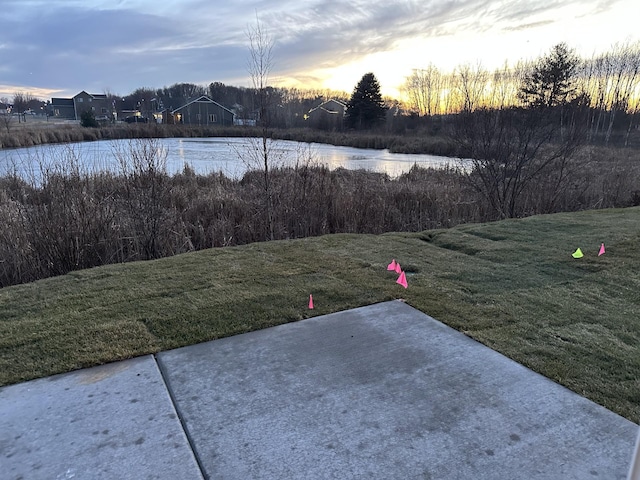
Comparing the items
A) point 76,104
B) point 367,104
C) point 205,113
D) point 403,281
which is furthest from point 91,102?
point 403,281

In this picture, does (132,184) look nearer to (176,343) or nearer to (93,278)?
(93,278)

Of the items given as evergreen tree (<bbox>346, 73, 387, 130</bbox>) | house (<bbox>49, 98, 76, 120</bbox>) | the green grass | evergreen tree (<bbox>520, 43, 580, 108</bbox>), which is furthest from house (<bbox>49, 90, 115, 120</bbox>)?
the green grass

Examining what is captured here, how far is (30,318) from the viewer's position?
3.02 m

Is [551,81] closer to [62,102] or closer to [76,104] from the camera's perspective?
[76,104]

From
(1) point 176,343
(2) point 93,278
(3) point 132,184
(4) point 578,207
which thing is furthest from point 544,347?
(4) point 578,207

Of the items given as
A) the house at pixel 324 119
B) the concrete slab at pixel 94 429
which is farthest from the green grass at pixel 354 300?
the house at pixel 324 119

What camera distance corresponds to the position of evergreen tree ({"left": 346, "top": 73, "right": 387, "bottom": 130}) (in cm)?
4756

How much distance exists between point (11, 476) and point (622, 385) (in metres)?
2.81

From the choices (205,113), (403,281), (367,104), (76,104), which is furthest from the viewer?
(76,104)

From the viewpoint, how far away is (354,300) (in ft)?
11.1

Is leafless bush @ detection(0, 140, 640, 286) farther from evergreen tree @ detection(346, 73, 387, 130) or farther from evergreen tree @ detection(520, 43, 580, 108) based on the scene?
evergreen tree @ detection(346, 73, 387, 130)

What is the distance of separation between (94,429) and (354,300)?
6.59 ft

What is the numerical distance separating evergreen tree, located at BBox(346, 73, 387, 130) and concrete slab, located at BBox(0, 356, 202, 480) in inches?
1888

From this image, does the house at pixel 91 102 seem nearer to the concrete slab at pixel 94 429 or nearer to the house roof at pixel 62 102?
the house roof at pixel 62 102
